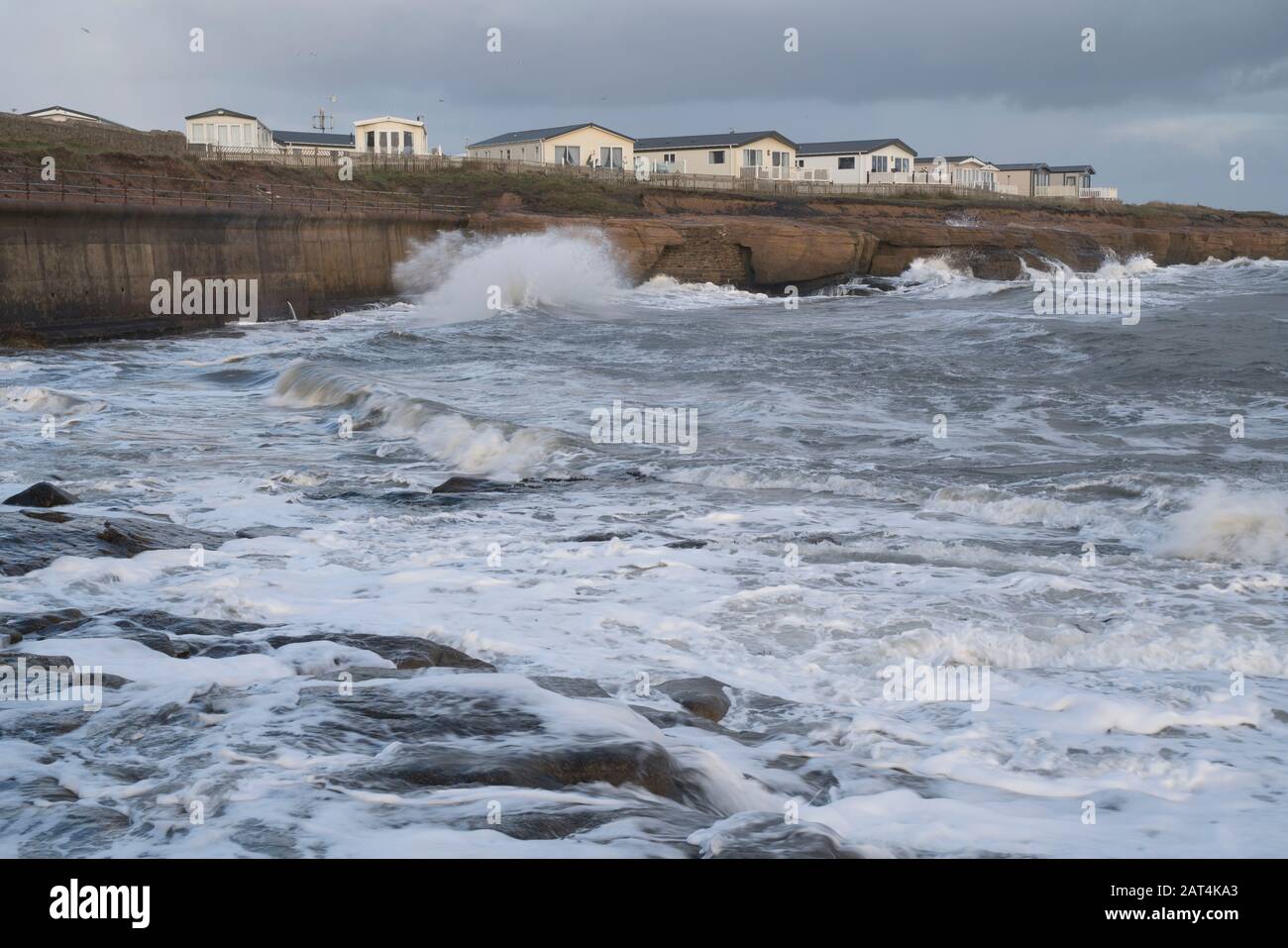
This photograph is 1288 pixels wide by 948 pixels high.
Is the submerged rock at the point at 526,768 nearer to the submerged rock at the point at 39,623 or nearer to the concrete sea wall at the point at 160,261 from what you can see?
the submerged rock at the point at 39,623

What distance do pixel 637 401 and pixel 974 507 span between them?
8335mm

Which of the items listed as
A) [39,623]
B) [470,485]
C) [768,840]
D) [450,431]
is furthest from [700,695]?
[450,431]

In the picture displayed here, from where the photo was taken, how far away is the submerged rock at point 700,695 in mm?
6191

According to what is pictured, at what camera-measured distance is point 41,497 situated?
10.4m

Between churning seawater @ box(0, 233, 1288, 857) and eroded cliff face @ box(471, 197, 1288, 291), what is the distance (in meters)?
25.5

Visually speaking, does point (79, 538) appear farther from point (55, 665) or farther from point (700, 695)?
point (700, 695)

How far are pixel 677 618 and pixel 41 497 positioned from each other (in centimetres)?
602

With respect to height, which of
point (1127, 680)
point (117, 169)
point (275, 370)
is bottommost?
point (1127, 680)

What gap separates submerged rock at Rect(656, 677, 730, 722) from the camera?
20.3 feet

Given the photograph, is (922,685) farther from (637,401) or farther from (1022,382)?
(1022,382)
